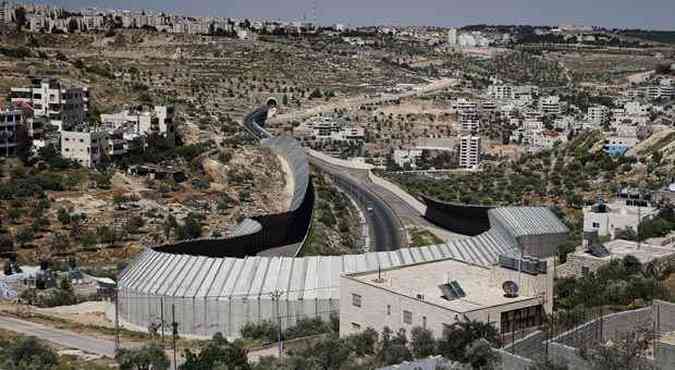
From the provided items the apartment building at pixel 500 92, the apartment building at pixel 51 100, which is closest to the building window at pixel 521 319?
the apartment building at pixel 51 100

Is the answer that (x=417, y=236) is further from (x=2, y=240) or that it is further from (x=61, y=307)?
Result: (x=61, y=307)

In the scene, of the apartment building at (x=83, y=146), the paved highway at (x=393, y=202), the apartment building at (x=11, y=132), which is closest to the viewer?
the paved highway at (x=393, y=202)

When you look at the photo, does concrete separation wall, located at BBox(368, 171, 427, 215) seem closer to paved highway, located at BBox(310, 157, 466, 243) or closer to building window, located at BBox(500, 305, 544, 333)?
paved highway, located at BBox(310, 157, 466, 243)

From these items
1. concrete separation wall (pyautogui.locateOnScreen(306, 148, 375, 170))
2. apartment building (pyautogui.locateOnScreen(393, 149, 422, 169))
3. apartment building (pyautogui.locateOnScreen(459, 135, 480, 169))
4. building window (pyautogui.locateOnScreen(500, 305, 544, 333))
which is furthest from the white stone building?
apartment building (pyautogui.locateOnScreen(459, 135, 480, 169))

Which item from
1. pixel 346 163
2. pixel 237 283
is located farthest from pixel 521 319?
pixel 346 163

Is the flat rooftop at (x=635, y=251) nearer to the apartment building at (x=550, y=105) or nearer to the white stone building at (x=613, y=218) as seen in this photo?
the white stone building at (x=613, y=218)

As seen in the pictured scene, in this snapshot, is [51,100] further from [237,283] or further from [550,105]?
[550,105]

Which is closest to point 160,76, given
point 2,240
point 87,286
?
point 2,240
